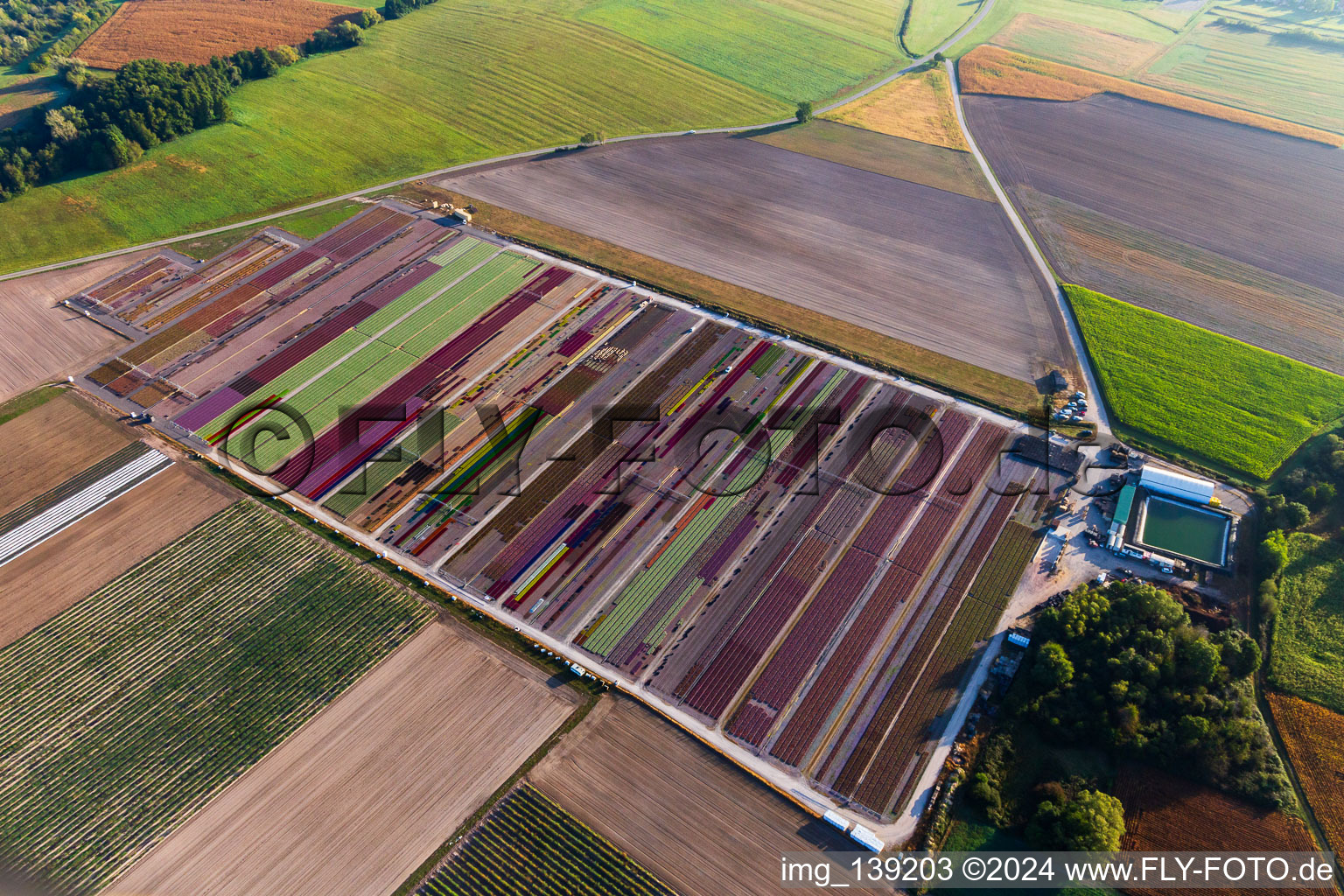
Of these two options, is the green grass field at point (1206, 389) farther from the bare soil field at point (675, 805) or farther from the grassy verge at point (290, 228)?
the grassy verge at point (290, 228)

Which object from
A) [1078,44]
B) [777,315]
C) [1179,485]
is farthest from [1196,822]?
[1078,44]

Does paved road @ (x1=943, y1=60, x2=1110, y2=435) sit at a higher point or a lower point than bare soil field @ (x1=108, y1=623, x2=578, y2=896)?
higher

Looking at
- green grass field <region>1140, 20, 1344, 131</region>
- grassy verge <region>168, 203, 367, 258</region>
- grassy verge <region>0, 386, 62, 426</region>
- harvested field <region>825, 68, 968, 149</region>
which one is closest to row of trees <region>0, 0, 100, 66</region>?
grassy verge <region>168, 203, 367, 258</region>

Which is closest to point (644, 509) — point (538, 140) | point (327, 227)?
point (327, 227)

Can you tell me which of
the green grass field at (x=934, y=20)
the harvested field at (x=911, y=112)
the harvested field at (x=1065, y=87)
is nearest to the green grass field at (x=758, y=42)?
the green grass field at (x=934, y=20)

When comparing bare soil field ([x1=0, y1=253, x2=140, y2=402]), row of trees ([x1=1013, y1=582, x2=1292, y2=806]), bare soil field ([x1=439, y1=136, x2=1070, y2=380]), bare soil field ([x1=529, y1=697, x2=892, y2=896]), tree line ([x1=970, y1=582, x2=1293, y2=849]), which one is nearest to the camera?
bare soil field ([x1=529, y1=697, x2=892, y2=896])

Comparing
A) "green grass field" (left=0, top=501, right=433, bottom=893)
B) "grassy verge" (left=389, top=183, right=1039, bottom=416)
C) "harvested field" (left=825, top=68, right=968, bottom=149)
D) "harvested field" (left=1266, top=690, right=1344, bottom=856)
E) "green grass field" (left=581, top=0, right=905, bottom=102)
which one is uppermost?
"green grass field" (left=581, top=0, right=905, bottom=102)

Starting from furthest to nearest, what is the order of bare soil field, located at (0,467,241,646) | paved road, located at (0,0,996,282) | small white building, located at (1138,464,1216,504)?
paved road, located at (0,0,996,282), small white building, located at (1138,464,1216,504), bare soil field, located at (0,467,241,646)

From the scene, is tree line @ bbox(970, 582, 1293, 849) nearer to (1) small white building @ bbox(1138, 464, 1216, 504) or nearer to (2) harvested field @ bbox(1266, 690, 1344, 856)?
(2) harvested field @ bbox(1266, 690, 1344, 856)
